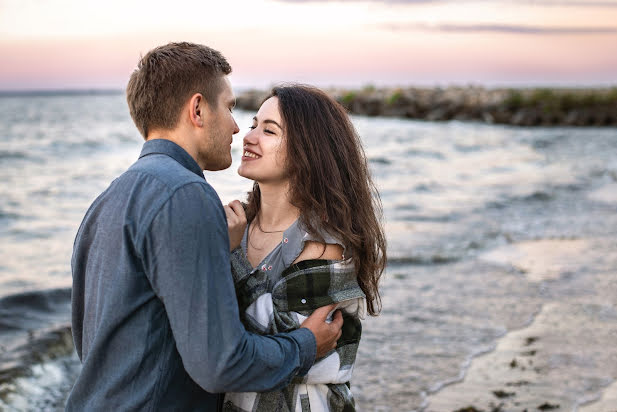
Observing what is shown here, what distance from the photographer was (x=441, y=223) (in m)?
10.9

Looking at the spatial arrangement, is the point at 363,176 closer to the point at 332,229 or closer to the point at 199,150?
the point at 332,229

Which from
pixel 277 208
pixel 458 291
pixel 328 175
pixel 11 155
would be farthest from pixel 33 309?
pixel 11 155

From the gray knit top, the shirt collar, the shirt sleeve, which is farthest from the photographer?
the gray knit top

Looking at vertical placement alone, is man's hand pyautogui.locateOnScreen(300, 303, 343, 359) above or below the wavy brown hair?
below

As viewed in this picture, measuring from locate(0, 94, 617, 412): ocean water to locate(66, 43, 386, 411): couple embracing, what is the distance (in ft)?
7.44

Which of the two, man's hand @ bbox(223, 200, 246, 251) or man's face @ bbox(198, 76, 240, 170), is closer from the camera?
man's face @ bbox(198, 76, 240, 170)

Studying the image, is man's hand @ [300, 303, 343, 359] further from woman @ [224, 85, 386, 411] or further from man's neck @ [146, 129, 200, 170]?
man's neck @ [146, 129, 200, 170]

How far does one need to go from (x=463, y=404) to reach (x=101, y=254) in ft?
10.3

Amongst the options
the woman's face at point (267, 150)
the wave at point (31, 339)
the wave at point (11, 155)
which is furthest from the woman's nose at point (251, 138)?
the wave at point (11, 155)

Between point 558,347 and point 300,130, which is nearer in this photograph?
point 300,130

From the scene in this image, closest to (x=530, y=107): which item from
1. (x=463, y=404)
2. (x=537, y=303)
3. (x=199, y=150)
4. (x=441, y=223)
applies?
(x=441, y=223)

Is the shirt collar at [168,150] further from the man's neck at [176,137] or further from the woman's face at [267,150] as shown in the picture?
the woman's face at [267,150]

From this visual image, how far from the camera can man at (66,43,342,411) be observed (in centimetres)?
163

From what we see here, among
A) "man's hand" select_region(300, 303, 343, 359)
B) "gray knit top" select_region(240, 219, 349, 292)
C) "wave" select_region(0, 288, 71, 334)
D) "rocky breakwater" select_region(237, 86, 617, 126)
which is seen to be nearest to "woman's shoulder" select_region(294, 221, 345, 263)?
"gray knit top" select_region(240, 219, 349, 292)
